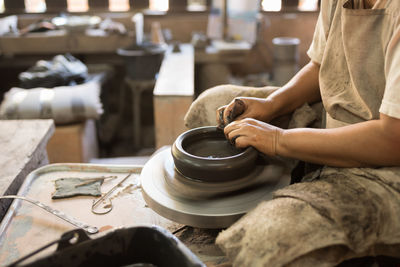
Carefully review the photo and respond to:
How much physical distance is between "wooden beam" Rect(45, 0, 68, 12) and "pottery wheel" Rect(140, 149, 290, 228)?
203 inches

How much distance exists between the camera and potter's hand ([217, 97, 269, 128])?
5.54ft

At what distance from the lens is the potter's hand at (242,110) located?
169 cm

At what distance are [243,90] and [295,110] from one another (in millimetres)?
298

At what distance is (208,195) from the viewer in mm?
1468

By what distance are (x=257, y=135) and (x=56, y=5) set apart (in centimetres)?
550

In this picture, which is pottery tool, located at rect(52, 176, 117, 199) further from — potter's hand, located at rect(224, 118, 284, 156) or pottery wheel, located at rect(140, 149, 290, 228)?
potter's hand, located at rect(224, 118, 284, 156)

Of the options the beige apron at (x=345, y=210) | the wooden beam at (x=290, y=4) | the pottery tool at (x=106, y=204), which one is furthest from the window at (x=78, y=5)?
the beige apron at (x=345, y=210)

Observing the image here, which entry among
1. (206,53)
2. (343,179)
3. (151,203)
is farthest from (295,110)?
(206,53)

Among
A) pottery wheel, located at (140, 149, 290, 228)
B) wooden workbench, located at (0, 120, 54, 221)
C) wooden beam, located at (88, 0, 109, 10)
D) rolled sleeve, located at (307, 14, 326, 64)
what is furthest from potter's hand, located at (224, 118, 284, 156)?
wooden beam, located at (88, 0, 109, 10)

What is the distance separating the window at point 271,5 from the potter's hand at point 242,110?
4419 mm

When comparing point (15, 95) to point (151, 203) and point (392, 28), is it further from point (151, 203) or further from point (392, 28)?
point (392, 28)

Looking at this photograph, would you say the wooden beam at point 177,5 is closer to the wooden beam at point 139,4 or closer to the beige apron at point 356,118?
the wooden beam at point 139,4

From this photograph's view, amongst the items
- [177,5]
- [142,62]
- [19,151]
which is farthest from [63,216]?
[177,5]

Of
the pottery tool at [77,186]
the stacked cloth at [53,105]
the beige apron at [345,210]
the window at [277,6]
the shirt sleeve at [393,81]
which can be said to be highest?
the window at [277,6]
